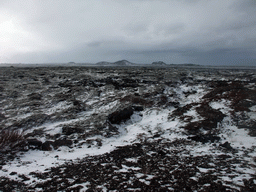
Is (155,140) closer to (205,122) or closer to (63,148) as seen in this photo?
(205,122)

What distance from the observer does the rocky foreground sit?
6227 millimetres

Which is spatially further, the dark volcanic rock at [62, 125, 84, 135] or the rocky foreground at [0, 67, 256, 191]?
the dark volcanic rock at [62, 125, 84, 135]

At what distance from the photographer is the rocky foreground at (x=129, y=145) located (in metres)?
6.23

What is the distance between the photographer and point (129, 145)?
1036 cm

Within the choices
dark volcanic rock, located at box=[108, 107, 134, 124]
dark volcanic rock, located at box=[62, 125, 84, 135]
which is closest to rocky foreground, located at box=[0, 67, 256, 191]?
dark volcanic rock, located at box=[62, 125, 84, 135]

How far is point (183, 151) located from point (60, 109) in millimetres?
13272

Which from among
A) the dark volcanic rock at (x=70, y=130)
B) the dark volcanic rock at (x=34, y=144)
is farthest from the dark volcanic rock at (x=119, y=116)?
the dark volcanic rock at (x=34, y=144)

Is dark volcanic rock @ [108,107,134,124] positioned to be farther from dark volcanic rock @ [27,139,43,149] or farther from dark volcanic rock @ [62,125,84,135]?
dark volcanic rock @ [27,139,43,149]

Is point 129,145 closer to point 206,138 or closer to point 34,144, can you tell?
point 206,138

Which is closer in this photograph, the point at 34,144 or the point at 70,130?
the point at 34,144

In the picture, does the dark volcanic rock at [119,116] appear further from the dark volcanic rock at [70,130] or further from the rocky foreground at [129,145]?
the dark volcanic rock at [70,130]

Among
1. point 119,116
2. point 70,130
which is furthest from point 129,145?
point 70,130

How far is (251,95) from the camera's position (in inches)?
658

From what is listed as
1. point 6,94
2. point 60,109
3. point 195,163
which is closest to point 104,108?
point 60,109
